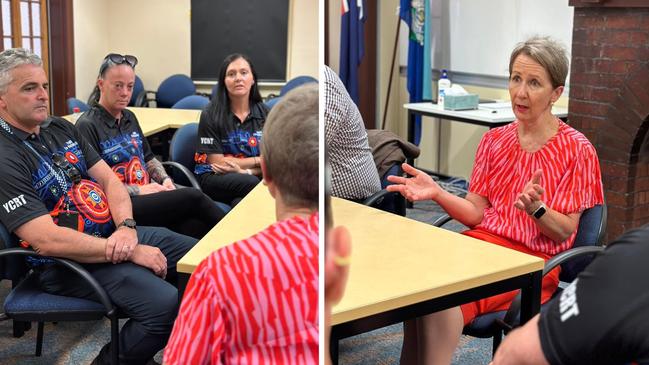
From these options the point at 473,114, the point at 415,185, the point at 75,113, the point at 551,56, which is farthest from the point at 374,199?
the point at 75,113

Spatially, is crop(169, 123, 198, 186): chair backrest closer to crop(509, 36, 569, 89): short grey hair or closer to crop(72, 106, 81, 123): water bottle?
crop(72, 106, 81, 123): water bottle

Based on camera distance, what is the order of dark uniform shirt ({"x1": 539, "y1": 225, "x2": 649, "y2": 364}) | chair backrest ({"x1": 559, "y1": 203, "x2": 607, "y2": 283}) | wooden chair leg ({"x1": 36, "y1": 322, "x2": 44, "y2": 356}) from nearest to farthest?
dark uniform shirt ({"x1": 539, "y1": 225, "x2": 649, "y2": 364}), chair backrest ({"x1": 559, "y1": 203, "x2": 607, "y2": 283}), wooden chair leg ({"x1": 36, "y1": 322, "x2": 44, "y2": 356})

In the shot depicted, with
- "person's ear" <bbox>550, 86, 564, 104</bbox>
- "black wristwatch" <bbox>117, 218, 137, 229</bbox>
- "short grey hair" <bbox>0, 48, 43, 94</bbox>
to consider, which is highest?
"short grey hair" <bbox>0, 48, 43, 94</bbox>

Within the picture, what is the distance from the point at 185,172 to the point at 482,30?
375 millimetres

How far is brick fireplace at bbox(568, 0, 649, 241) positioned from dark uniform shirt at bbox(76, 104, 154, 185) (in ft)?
1.61

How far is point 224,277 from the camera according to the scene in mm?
729

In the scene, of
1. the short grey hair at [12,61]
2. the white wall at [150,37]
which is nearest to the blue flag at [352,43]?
the white wall at [150,37]

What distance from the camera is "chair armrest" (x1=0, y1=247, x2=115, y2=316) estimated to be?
76cm

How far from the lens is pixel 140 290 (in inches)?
30.8

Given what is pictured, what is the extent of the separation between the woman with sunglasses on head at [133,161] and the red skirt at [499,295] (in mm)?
367

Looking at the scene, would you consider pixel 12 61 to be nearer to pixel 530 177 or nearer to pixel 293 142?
pixel 293 142

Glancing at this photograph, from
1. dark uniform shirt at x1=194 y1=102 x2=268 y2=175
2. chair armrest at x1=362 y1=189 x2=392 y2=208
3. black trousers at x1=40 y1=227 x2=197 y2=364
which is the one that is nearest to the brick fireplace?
chair armrest at x1=362 y1=189 x2=392 y2=208

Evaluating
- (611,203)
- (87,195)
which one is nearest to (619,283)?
(611,203)

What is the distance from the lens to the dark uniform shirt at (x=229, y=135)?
771mm
